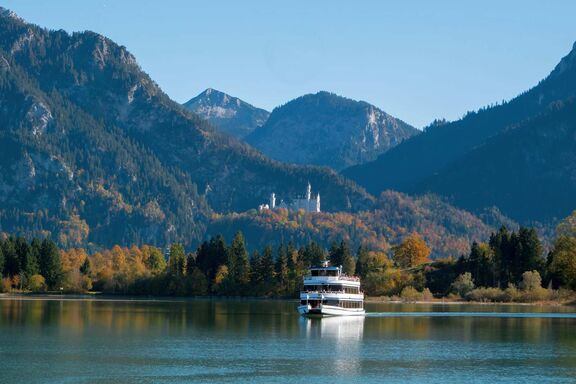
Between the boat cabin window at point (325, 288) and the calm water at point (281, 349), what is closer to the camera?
the calm water at point (281, 349)

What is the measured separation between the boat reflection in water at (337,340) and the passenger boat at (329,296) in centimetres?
197

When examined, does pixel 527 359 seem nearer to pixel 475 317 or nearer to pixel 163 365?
pixel 163 365

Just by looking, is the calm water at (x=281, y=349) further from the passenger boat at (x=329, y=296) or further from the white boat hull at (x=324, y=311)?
the passenger boat at (x=329, y=296)

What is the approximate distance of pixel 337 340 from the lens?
134 metres

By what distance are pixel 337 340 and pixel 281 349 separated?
1456cm

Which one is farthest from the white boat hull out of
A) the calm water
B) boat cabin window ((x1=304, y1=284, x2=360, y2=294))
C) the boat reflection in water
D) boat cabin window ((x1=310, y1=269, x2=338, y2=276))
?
boat cabin window ((x1=310, y1=269, x2=338, y2=276))

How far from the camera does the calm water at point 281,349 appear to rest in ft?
325

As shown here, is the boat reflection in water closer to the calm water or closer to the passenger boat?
the calm water

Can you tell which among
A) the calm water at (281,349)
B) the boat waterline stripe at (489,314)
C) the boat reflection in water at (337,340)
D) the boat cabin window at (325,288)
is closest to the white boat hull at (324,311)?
the boat reflection in water at (337,340)

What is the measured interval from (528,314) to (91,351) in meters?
94.7

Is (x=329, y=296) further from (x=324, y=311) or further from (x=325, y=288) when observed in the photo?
(x=324, y=311)

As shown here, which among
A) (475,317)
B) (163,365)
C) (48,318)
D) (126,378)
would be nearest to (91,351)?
(163,365)

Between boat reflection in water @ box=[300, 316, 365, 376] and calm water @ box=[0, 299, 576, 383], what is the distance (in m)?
0.13

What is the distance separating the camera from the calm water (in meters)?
99.0
